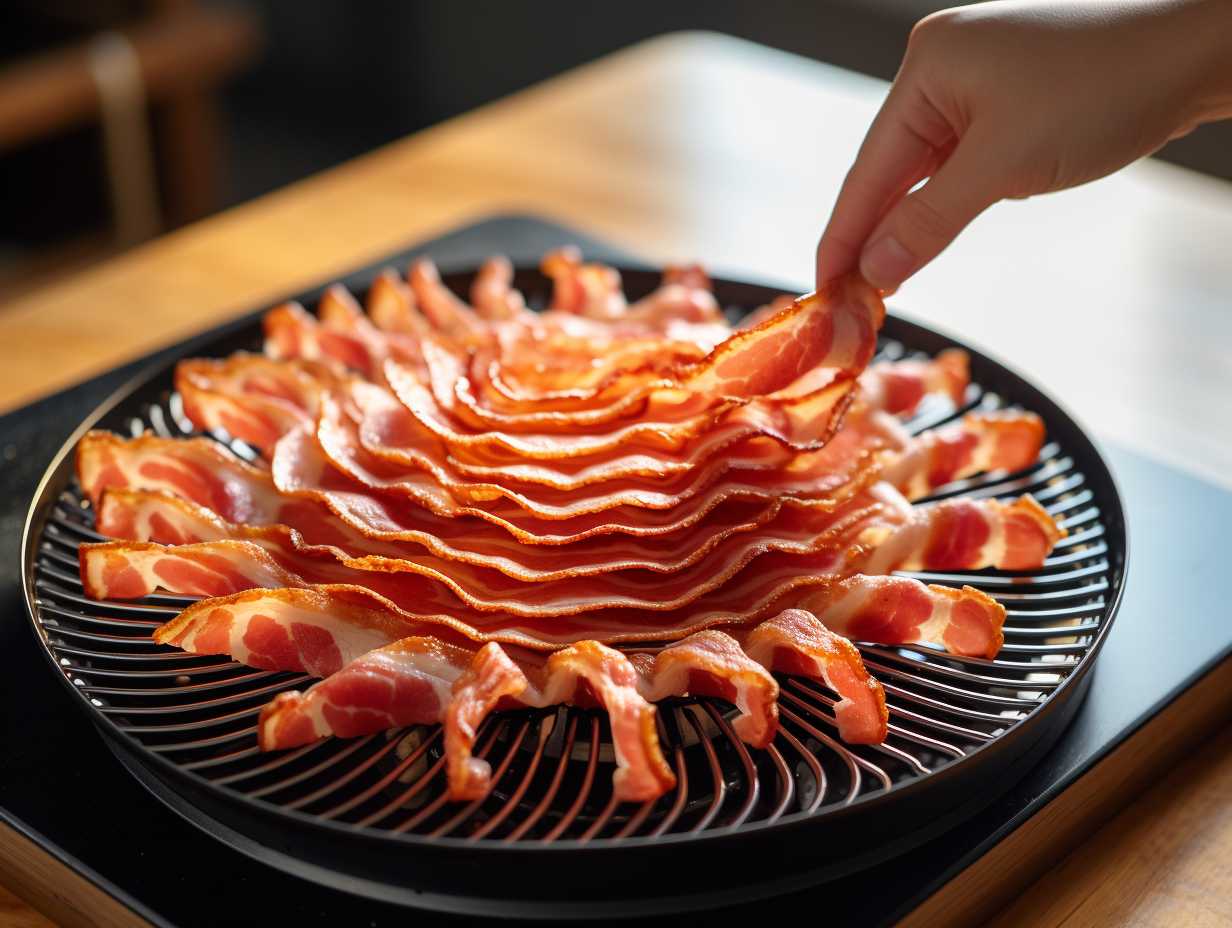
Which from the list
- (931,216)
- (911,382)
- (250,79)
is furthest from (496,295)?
(250,79)

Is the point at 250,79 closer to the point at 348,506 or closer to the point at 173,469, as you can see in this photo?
the point at 173,469

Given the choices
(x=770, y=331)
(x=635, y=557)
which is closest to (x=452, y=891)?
(x=635, y=557)

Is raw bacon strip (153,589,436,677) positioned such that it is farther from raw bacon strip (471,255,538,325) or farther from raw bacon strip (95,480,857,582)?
raw bacon strip (471,255,538,325)

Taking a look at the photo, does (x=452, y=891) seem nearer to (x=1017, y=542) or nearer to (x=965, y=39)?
(x=1017, y=542)

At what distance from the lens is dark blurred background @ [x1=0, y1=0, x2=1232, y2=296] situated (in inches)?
137

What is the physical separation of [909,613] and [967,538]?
139 millimetres

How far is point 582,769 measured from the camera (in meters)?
1.07

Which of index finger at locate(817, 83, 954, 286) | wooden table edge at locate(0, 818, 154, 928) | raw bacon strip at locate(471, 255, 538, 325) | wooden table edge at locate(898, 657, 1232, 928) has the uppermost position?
index finger at locate(817, 83, 954, 286)

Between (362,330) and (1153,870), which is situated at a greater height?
(362,330)

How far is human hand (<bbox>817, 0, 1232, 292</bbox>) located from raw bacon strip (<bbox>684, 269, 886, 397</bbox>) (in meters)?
0.04

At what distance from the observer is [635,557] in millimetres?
1158

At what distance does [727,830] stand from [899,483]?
1.75ft

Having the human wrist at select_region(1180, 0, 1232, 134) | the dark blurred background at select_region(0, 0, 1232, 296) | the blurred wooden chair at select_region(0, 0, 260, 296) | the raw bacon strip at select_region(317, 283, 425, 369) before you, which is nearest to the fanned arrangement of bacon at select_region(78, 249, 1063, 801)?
the raw bacon strip at select_region(317, 283, 425, 369)

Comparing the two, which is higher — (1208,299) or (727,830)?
(727,830)
